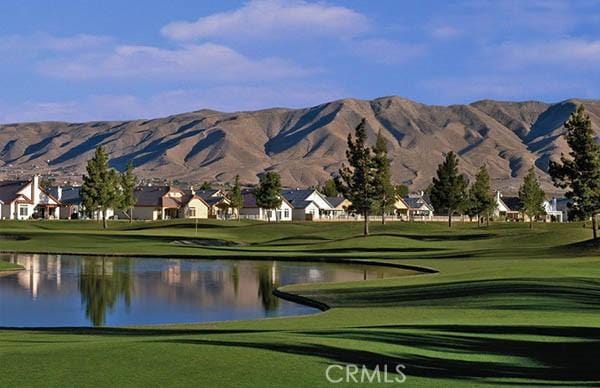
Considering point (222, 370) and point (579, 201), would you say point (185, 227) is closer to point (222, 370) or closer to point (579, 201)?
point (579, 201)

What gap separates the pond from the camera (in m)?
31.2

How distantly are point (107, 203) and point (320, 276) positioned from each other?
6269 centimetres

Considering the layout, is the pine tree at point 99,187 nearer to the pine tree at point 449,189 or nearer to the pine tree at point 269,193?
the pine tree at point 269,193

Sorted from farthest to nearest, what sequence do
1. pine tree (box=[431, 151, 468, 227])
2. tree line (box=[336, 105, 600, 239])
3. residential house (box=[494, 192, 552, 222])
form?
1. residential house (box=[494, 192, 552, 222])
2. pine tree (box=[431, 151, 468, 227])
3. tree line (box=[336, 105, 600, 239])

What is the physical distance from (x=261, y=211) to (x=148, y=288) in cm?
12069

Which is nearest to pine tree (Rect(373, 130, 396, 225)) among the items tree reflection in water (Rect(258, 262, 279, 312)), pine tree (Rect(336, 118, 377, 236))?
pine tree (Rect(336, 118, 377, 236))

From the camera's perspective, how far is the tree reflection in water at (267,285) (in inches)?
1367

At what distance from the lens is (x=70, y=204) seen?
15325 cm

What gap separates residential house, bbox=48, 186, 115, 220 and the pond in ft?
283

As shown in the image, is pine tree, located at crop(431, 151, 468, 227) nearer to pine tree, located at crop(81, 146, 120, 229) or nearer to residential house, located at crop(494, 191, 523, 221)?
pine tree, located at crop(81, 146, 120, 229)

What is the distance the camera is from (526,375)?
→ 15062mm

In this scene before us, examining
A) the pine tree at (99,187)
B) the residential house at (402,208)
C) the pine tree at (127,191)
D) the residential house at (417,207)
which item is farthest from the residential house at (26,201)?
the residential house at (417,207)

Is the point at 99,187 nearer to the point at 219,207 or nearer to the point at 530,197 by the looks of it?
the point at 530,197

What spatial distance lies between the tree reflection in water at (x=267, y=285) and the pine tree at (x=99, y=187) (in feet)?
173
